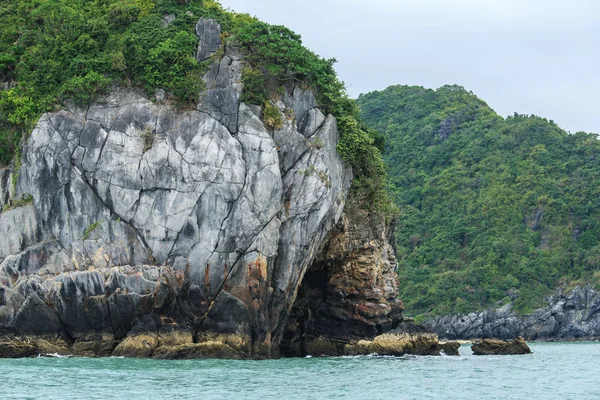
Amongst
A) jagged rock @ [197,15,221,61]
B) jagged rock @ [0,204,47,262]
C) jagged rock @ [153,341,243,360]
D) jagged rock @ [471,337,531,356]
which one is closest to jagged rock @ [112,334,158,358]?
jagged rock @ [153,341,243,360]

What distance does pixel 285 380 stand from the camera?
27.4 m

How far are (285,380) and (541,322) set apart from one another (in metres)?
44.5

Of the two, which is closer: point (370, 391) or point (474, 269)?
point (370, 391)

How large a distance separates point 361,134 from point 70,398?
18.8 meters

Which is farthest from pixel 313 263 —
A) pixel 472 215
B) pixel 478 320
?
pixel 472 215

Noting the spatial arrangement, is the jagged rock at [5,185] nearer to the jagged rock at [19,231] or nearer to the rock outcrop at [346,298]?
the jagged rock at [19,231]

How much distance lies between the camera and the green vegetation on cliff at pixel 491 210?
7400 centimetres

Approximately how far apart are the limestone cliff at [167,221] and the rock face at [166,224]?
0.15ft

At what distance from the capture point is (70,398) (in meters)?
22.5

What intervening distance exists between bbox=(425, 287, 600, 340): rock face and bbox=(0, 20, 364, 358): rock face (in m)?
34.1

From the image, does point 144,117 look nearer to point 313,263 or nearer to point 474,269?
point 313,263

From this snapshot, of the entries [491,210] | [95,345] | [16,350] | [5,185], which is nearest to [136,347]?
[95,345]

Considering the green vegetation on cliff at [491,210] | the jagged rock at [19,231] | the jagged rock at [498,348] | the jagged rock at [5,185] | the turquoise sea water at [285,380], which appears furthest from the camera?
the green vegetation on cliff at [491,210]

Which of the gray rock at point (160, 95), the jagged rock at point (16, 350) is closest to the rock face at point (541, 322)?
the gray rock at point (160, 95)
